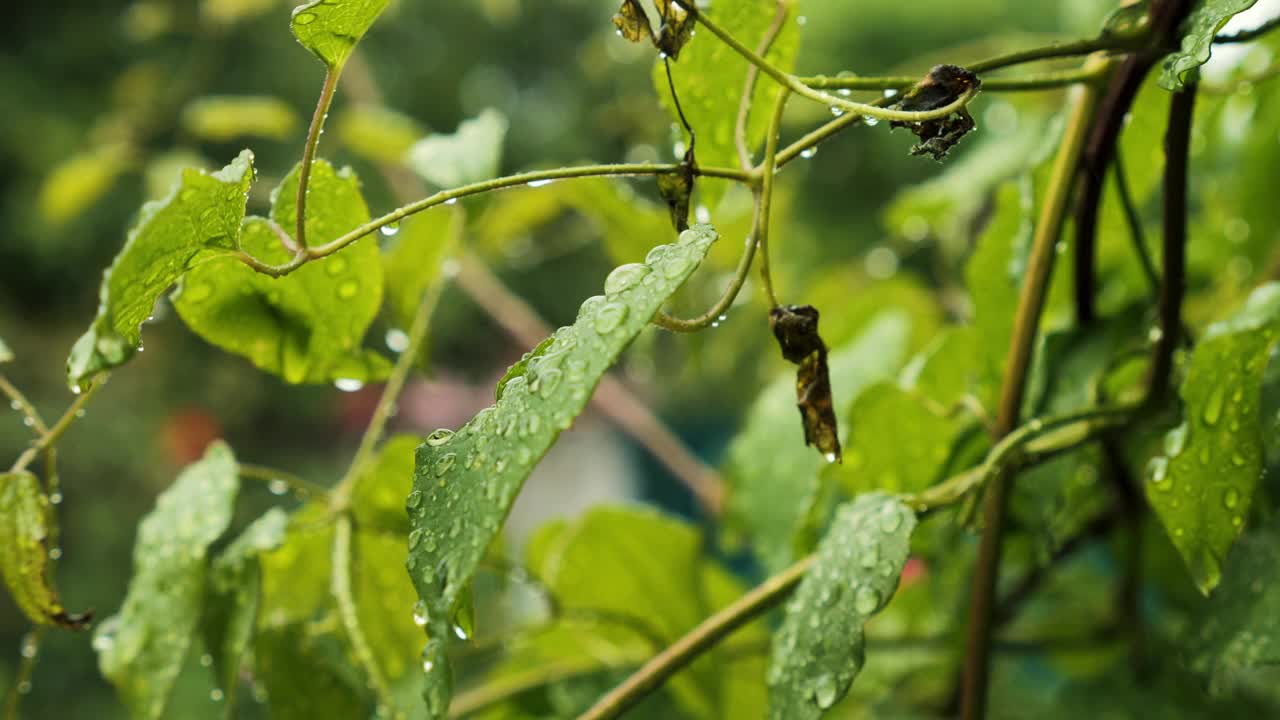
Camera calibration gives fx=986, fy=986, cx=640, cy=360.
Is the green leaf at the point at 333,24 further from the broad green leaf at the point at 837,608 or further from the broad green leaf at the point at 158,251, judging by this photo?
the broad green leaf at the point at 837,608

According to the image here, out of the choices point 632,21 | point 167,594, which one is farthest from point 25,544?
point 632,21

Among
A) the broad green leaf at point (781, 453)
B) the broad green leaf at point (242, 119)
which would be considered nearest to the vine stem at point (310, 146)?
the broad green leaf at point (781, 453)

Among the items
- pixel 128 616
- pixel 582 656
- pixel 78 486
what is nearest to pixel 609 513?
pixel 582 656

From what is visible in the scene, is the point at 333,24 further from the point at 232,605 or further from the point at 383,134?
the point at 383,134

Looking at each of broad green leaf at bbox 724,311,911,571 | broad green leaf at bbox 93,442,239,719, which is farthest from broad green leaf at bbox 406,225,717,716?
broad green leaf at bbox 724,311,911,571

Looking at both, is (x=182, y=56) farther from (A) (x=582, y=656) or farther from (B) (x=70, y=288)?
(A) (x=582, y=656)

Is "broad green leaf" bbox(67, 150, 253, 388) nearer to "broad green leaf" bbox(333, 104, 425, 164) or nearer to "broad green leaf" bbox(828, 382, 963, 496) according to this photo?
"broad green leaf" bbox(828, 382, 963, 496)
